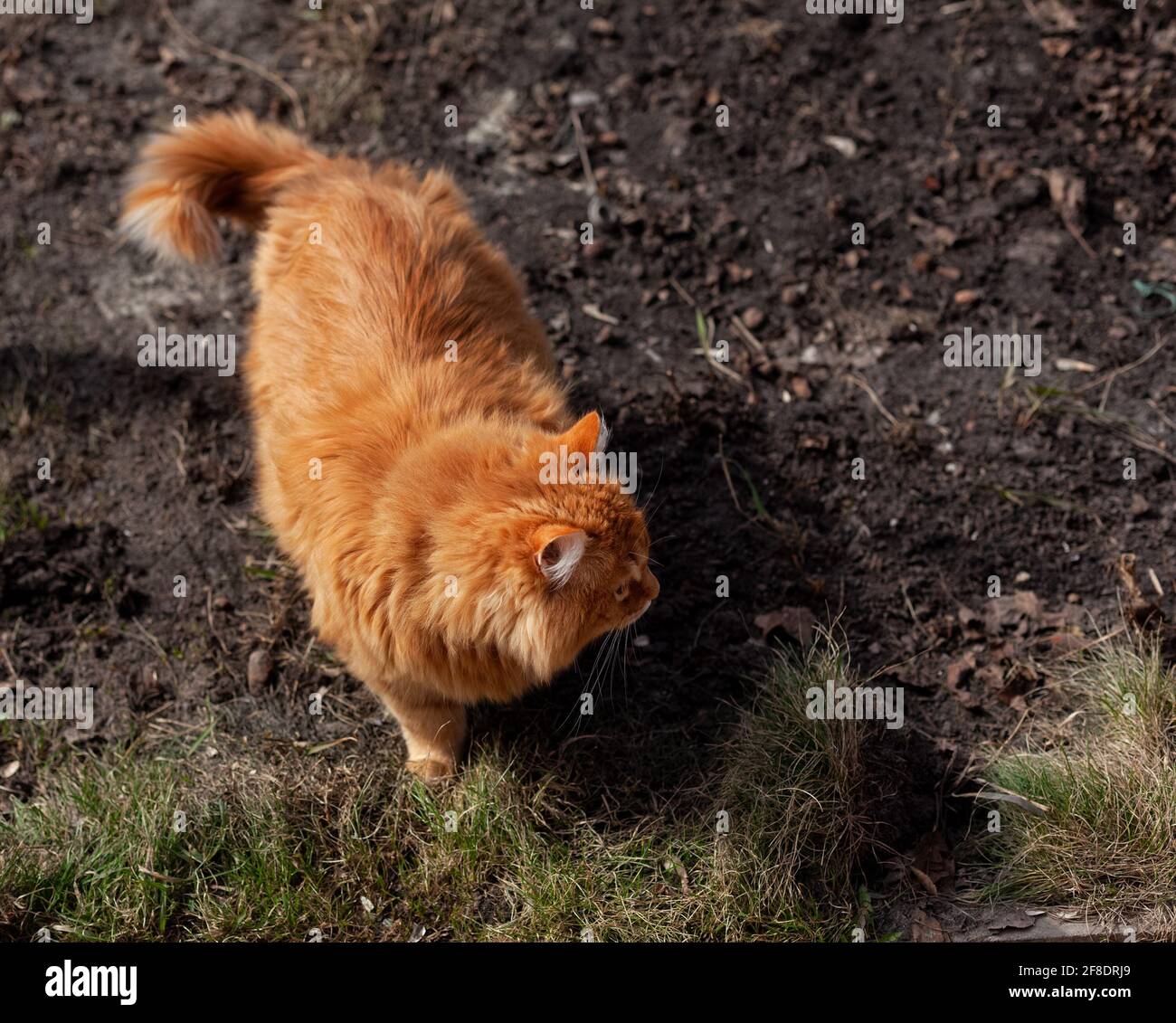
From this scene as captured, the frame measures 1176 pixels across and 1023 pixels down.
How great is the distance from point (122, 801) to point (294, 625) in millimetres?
881

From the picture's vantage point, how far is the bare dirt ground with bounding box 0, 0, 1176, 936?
154 inches

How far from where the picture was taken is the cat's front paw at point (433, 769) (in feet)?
11.9

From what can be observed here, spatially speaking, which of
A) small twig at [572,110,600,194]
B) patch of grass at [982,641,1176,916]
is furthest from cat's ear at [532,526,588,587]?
small twig at [572,110,600,194]

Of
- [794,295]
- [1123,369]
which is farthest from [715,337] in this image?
[1123,369]

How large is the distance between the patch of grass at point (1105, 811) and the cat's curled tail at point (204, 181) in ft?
10.9

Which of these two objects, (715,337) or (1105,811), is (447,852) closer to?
(1105,811)

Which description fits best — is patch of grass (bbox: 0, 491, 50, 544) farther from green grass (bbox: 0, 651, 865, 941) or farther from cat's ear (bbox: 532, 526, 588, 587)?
cat's ear (bbox: 532, 526, 588, 587)

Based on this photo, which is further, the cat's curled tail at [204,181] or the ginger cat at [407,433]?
the cat's curled tail at [204,181]

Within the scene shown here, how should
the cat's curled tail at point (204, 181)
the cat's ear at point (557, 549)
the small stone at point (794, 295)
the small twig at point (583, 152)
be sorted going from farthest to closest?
the small twig at point (583, 152)
the small stone at point (794, 295)
the cat's curled tail at point (204, 181)
the cat's ear at point (557, 549)

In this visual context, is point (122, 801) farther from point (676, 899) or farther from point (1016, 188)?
point (1016, 188)

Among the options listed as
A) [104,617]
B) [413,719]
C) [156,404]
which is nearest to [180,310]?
[156,404]

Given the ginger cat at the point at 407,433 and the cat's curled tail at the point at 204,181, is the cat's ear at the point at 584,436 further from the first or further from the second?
the cat's curled tail at the point at 204,181

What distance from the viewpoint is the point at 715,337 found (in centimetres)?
477

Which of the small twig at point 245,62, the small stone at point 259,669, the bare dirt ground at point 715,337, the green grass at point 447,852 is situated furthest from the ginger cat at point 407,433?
the small twig at point 245,62
